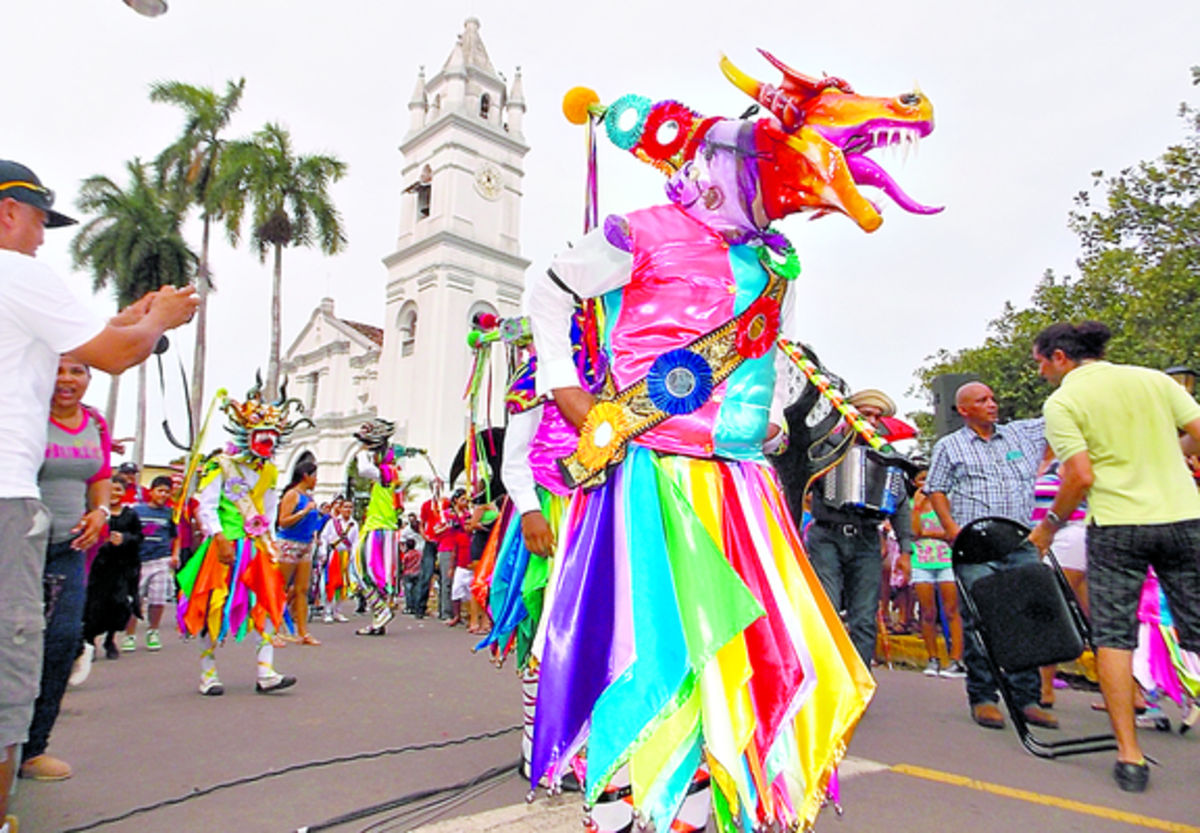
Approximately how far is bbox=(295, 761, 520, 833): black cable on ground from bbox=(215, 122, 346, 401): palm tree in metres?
24.6

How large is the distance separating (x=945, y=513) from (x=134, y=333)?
4.44 m

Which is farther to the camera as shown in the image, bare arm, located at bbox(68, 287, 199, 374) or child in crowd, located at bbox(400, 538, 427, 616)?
child in crowd, located at bbox(400, 538, 427, 616)

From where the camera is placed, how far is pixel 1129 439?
373 cm

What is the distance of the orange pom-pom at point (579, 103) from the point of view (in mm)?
2859

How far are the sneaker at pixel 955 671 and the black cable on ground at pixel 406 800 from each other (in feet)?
14.8

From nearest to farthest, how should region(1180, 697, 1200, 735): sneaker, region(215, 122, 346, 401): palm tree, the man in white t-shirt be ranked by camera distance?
the man in white t-shirt, region(1180, 697, 1200, 735): sneaker, region(215, 122, 346, 401): palm tree

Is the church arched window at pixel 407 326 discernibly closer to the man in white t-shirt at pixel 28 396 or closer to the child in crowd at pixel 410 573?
the child in crowd at pixel 410 573

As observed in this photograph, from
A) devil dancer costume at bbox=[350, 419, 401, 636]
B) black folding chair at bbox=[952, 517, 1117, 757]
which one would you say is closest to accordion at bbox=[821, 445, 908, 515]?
black folding chair at bbox=[952, 517, 1117, 757]

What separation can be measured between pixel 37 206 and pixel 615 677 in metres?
2.37

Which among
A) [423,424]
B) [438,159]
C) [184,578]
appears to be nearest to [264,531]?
[184,578]

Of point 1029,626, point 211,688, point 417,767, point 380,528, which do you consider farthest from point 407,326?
point 1029,626

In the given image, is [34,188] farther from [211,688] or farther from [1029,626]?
[1029,626]

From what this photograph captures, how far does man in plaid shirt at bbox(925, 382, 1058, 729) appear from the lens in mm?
4906

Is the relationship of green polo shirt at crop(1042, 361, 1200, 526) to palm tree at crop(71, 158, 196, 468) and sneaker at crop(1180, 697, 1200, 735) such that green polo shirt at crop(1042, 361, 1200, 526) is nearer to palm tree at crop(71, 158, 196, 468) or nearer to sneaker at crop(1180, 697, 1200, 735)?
sneaker at crop(1180, 697, 1200, 735)
